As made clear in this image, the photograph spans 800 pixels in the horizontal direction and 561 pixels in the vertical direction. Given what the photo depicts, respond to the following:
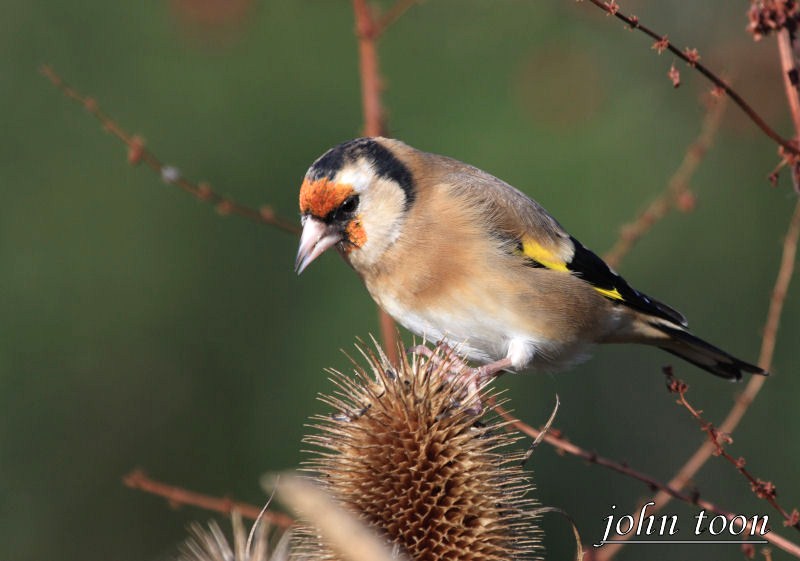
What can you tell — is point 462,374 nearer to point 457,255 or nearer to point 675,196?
point 457,255

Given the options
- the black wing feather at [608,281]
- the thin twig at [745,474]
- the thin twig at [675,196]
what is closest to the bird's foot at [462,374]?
the thin twig at [745,474]

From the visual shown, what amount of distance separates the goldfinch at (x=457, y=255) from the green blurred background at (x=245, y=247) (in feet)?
7.62

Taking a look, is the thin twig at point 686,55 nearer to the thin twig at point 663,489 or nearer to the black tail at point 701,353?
the thin twig at point 663,489

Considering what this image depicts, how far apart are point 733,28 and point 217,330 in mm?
3855

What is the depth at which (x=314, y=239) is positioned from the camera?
372cm

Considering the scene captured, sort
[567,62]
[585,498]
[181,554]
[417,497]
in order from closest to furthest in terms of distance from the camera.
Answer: [181,554] < [417,497] < [585,498] < [567,62]

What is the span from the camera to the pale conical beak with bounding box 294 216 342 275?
144 inches

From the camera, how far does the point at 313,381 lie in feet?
21.5

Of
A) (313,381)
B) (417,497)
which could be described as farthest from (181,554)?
(313,381)

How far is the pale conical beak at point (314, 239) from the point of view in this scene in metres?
3.67

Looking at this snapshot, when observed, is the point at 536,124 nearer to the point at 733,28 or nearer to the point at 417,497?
the point at 733,28

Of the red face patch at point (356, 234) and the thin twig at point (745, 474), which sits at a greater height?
the red face patch at point (356, 234)

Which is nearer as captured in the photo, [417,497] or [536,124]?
[417,497]

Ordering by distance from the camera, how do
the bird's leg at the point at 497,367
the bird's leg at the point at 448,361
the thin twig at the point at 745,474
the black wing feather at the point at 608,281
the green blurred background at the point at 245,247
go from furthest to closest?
the green blurred background at the point at 245,247 < the black wing feather at the point at 608,281 < the bird's leg at the point at 497,367 < the bird's leg at the point at 448,361 < the thin twig at the point at 745,474
